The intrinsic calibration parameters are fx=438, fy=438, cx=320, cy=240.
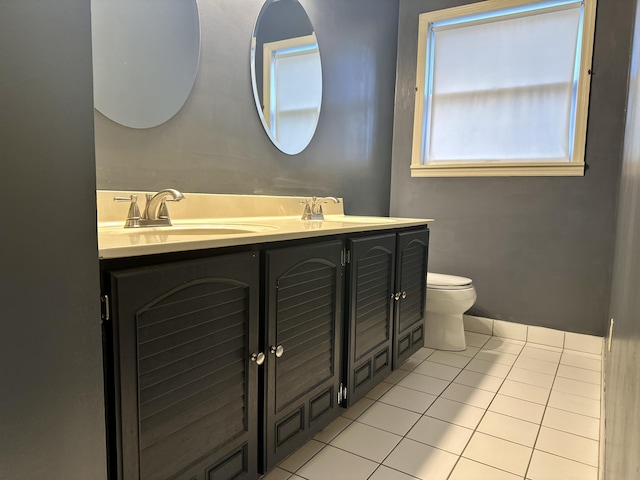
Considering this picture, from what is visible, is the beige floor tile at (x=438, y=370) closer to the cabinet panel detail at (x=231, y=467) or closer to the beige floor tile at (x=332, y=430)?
the beige floor tile at (x=332, y=430)

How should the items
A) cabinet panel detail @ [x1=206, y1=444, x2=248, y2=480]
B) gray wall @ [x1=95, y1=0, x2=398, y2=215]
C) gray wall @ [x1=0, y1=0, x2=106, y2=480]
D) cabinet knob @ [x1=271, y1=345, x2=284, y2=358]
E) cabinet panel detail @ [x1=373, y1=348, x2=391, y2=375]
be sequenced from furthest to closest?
1. cabinet panel detail @ [x1=373, y1=348, x2=391, y2=375]
2. gray wall @ [x1=95, y1=0, x2=398, y2=215]
3. cabinet knob @ [x1=271, y1=345, x2=284, y2=358]
4. cabinet panel detail @ [x1=206, y1=444, x2=248, y2=480]
5. gray wall @ [x1=0, y1=0, x2=106, y2=480]

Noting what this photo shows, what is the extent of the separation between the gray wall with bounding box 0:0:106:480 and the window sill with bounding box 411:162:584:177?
268 centimetres

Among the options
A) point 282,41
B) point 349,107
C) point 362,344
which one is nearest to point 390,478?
point 362,344

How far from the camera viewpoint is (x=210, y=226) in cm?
148

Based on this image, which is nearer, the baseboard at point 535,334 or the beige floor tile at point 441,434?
the beige floor tile at point 441,434

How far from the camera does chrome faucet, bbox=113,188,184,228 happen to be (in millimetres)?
1366

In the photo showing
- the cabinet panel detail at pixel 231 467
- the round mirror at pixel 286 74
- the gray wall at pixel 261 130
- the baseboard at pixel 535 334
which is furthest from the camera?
the baseboard at pixel 535 334

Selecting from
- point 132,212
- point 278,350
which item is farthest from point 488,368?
point 132,212

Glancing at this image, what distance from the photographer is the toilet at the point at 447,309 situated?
2.61 metres

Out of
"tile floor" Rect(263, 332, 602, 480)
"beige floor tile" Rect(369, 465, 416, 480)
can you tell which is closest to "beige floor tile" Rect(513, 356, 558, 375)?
"tile floor" Rect(263, 332, 602, 480)

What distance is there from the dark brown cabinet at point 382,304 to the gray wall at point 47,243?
1077 mm

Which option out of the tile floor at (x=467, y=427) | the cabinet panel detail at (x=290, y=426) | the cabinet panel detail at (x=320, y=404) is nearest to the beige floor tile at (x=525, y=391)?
the tile floor at (x=467, y=427)

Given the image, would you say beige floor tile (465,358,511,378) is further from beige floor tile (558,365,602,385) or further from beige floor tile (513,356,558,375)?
beige floor tile (558,365,602,385)

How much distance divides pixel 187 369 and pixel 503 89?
2.66 metres
